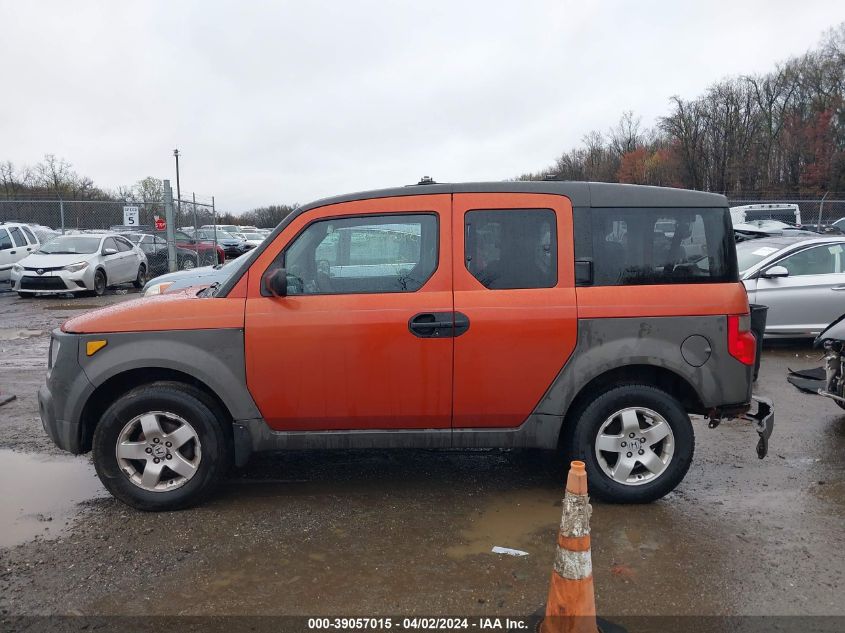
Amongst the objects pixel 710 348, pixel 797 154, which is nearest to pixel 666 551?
pixel 710 348

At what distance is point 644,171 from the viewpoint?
71.8 m

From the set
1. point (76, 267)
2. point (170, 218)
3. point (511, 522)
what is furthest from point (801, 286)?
point (76, 267)

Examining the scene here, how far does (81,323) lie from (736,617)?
4064 mm

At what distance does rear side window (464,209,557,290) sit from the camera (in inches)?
166

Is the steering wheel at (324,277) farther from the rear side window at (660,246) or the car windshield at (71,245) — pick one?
the car windshield at (71,245)

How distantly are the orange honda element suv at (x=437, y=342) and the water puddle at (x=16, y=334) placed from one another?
27.0 feet

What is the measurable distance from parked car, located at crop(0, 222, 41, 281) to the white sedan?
1023 mm

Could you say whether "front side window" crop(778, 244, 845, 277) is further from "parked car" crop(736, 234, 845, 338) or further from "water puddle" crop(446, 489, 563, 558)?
"water puddle" crop(446, 489, 563, 558)

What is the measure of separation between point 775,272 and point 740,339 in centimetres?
548

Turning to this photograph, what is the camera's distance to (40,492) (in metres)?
4.66

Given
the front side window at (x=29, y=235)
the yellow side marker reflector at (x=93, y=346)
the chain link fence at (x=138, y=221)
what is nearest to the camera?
the yellow side marker reflector at (x=93, y=346)

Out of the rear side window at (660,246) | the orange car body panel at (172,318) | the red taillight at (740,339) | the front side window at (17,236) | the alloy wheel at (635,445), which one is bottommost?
the alloy wheel at (635,445)

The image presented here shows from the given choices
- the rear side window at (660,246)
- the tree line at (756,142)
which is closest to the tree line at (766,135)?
the tree line at (756,142)

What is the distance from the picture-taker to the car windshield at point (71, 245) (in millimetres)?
17422
